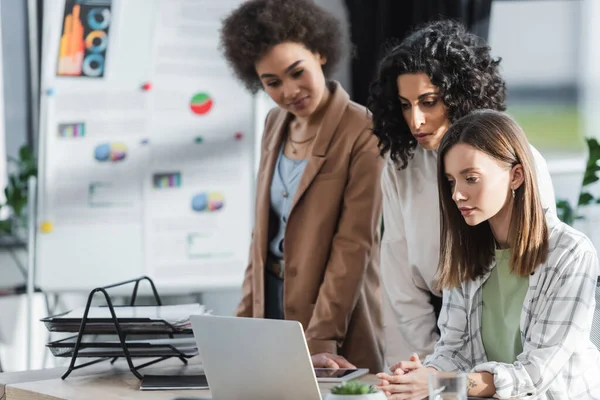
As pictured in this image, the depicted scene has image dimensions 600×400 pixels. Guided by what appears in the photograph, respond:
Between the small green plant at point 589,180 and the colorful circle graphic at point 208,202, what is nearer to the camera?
the small green plant at point 589,180

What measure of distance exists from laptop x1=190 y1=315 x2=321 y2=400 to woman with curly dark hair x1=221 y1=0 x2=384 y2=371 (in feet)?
2.12

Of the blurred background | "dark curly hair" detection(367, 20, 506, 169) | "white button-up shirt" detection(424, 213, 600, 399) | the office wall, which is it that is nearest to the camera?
"white button-up shirt" detection(424, 213, 600, 399)

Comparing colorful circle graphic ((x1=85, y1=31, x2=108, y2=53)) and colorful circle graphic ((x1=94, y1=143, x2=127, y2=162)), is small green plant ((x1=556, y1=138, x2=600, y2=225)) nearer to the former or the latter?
colorful circle graphic ((x1=94, y1=143, x2=127, y2=162))

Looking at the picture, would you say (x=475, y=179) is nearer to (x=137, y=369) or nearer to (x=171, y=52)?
(x=137, y=369)

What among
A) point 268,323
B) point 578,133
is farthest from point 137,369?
point 578,133

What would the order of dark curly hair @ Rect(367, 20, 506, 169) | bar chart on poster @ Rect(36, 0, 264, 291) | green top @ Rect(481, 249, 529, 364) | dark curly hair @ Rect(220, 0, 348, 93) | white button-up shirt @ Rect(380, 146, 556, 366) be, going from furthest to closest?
bar chart on poster @ Rect(36, 0, 264, 291) → dark curly hair @ Rect(220, 0, 348, 93) → white button-up shirt @ Rect(380, 146, 556, 366) → dark curly hair @ Rect(367, 20, 506, 169) → green top @ Rect(481, 249, 529, 364)

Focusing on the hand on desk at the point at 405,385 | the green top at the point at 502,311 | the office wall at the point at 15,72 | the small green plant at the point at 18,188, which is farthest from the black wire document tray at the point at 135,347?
the office wall at the point at 15,72

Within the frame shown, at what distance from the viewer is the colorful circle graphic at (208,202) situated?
3609 mm

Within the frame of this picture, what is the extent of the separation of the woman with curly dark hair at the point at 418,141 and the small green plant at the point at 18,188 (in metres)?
2.42

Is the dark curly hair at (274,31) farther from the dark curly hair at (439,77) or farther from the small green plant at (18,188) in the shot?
the small green plant at (18,188)

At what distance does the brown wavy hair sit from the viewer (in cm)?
166

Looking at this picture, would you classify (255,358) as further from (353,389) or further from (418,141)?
(418,141)

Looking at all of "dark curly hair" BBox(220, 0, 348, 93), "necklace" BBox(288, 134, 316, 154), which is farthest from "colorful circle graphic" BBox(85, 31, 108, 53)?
"necklace" BBox(288, 134, 316, 154)

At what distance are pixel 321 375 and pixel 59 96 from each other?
2150mm
